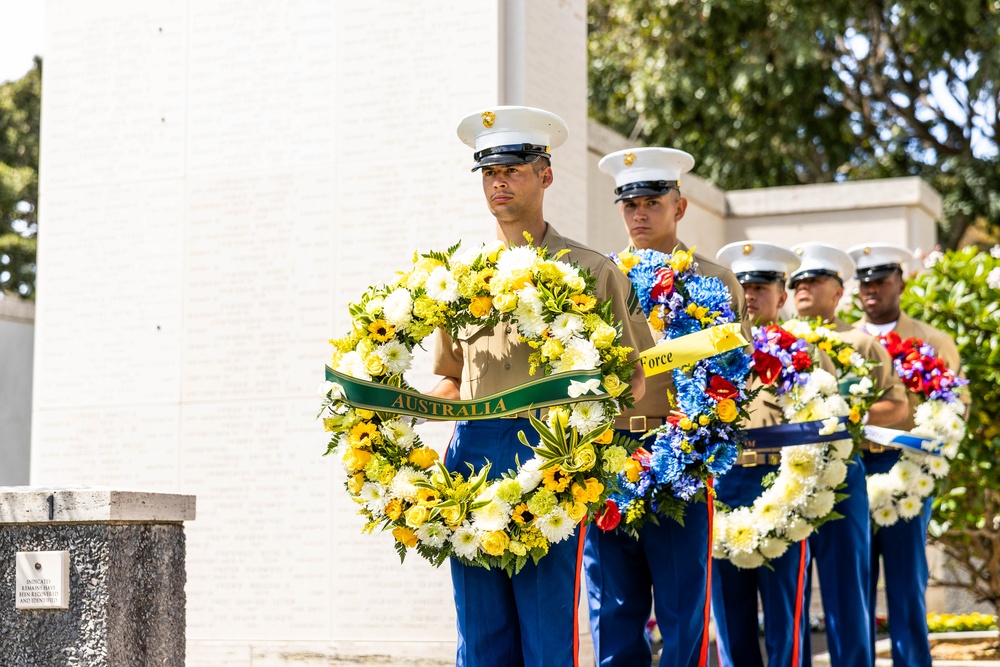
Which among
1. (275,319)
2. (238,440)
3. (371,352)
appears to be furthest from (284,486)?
(371,352)

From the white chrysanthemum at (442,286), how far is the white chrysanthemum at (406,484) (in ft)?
1.89

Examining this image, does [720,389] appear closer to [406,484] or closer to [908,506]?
[406,484]

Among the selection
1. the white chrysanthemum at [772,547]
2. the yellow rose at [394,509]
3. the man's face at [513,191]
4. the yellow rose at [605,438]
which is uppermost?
the man's face at [513,191]

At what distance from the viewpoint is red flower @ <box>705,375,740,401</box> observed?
5441 mm

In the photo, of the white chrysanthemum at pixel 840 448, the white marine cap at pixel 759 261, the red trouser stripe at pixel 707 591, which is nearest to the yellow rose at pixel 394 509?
the red trouser stripe at pixel 707 591

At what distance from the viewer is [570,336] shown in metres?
4.29

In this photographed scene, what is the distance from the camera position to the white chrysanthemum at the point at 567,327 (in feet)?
14.0

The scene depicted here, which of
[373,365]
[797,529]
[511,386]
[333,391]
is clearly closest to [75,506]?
A: [333,391]

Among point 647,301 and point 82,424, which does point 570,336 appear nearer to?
point 647,301

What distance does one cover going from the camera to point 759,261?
690 centimetres

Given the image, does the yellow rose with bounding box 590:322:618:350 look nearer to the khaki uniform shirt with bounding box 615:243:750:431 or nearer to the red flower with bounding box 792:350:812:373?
the khaki uniform shirt with bounding box 615:243:750:431

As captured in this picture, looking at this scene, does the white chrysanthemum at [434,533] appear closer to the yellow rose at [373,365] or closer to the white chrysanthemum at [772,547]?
the yellow rose at [373,365]

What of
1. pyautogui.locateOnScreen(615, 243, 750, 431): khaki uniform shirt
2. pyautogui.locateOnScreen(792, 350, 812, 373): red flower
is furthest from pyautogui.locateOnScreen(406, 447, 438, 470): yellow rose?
pyautogui.locateOnScreen(792, 350, 812, 373): red flower

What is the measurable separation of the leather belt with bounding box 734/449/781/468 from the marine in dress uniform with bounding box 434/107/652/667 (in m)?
1.67
